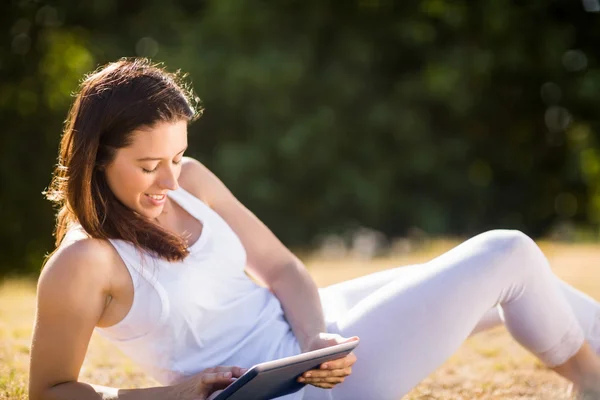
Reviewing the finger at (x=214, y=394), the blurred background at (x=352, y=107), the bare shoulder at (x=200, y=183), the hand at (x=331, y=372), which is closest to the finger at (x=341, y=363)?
the hand at (x=331, y=372)

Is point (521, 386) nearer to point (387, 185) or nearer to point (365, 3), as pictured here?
point (387, 185)

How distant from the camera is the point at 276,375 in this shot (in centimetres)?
171

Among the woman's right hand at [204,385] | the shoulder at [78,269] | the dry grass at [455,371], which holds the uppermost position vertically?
the shoulder at [78,269]

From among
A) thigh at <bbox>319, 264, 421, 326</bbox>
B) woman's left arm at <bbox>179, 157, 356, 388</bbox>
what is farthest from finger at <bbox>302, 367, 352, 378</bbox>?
thigh at <bbox>319, 264, 421, 326</bbox>

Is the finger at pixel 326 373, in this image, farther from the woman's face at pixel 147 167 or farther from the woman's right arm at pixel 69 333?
the woman's face at pixel 147 167

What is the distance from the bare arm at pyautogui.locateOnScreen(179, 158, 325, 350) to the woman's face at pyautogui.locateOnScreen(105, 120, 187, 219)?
0.37 meters

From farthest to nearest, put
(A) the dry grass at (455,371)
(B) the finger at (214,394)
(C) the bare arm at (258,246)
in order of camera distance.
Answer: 1. (A) the dry grass at (455,371)
2. (C) the bare arm at (258,246)
3. (B) the finger at (214,394)

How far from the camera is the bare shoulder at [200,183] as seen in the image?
2359mm

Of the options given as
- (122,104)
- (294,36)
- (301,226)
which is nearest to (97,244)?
(122,104)

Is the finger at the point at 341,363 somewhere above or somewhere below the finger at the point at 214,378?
below

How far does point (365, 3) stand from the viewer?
10266mm

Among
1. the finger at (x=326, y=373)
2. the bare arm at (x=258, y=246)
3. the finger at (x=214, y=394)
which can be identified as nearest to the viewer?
the finger at (x=214, y=394)

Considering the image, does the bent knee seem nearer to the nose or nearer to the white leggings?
the white leggings

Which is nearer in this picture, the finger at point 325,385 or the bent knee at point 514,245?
the finger at point 325,385
